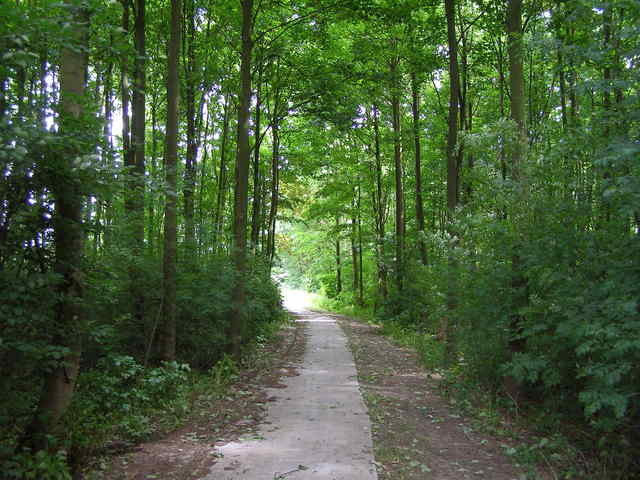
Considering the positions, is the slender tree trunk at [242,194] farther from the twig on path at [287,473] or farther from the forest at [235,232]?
the twig on path at [287,473]

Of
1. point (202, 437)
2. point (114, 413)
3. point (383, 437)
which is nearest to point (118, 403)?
point (114, 413)

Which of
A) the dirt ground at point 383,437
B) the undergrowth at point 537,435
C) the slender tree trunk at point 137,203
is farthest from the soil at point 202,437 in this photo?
the undergrowth at point 537,435

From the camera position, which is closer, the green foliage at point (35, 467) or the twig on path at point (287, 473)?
the green foliage at point (35, 467)

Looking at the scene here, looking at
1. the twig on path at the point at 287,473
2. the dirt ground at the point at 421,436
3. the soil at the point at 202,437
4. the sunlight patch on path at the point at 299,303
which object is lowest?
the sunlight patch on path at the point at 299,303

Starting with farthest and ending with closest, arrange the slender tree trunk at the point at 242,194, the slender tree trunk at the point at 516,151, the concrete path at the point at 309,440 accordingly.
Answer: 1. the slender tree trunk at the point at 242,194
2. the slender tree trunk at the point at 516,151
3. the concrete path at the point at 309,440

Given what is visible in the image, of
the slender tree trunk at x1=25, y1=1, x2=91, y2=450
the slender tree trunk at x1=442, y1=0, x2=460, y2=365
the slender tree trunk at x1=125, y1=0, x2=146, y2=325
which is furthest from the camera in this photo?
the slender tree trunk at x1=442, y1=0, x2=460, y2=365

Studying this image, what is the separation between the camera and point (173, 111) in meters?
9.00

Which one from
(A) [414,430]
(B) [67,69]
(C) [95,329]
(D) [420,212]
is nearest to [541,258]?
(A) [414,430]

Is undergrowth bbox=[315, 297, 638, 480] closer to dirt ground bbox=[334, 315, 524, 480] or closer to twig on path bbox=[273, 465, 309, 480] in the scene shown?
dirt ground bbox=[334, 315, 524, 480]

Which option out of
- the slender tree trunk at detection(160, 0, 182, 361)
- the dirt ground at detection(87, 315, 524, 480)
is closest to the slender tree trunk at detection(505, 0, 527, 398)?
the dirt ground at detection(87, 315, 524, 480)

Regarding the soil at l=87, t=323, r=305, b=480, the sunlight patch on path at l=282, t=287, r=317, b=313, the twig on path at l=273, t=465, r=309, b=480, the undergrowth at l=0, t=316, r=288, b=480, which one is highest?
the undergrowth at l=0, t=316, r=288, b=480

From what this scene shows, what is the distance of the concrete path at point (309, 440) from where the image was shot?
16.5ft

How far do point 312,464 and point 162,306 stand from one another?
4.67 metres

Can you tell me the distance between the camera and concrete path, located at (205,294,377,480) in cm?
503
